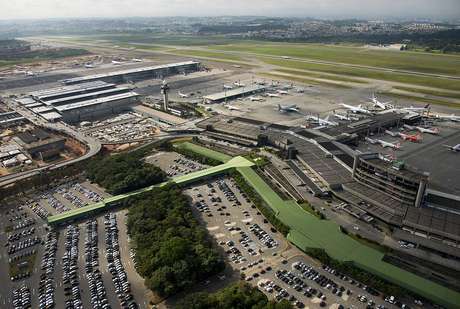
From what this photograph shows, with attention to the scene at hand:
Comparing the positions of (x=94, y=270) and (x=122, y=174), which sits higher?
(x=122, y=174)

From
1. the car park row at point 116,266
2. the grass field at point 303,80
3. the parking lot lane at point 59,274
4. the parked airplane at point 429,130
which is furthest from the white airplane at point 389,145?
the parking lot lane at point 59,274

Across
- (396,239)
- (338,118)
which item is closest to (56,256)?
(396,239)

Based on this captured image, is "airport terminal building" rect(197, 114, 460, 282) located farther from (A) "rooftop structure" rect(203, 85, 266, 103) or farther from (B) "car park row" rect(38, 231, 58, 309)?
(B) "car park row" rect(38, 231, 58, 309)

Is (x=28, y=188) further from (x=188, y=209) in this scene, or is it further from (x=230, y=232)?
(x=230, y=232)

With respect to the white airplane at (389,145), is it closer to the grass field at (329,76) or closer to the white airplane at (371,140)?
the white airplane at (371,140)

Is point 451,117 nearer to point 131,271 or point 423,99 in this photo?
point 423,99

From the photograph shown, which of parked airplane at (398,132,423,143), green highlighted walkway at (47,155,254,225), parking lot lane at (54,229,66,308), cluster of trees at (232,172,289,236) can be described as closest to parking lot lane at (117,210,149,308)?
green highlighted walkway at (47,155,254,225)

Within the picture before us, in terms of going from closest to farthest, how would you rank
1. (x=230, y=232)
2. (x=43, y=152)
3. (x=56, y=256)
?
1. (x=56, y=256)
2. (x=230, y=232)
3. (x=43, y=152)

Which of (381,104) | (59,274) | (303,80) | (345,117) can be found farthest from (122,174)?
(303,80)
